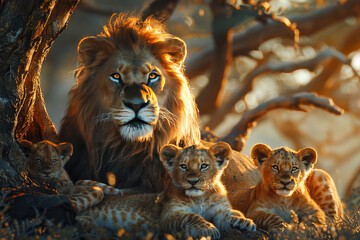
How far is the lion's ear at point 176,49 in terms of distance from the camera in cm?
467

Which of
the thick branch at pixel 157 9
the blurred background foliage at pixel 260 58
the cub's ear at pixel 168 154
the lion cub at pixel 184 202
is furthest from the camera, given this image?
the blurred background foliage at pixel 260 58

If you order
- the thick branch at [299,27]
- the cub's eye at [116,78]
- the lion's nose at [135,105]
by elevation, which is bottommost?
the lion's nose at [135,105]

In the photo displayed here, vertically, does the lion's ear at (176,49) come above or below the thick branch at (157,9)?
below

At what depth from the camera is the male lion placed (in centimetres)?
441

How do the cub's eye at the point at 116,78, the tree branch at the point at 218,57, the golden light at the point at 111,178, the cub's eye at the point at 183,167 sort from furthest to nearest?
the tree branch at the point at 218,57 < the golden light at the point at 111,178 < the cub's eye at the point at 116,78 < the cub's eye at the point at 183,167

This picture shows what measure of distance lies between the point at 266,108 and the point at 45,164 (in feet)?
11.2

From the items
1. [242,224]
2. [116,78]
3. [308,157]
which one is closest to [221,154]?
[242,224]

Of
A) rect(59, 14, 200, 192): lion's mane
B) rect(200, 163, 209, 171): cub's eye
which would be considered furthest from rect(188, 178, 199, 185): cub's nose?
rect(59, 14, 200, 192): lion's mane

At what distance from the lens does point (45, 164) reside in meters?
4.29

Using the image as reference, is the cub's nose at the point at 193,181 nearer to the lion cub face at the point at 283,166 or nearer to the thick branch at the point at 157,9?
the lion cub face at the point at 283,166

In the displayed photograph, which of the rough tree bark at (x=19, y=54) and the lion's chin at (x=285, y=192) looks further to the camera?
the lion's chin at (x=285, y=192)

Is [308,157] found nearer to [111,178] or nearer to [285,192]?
[285,192]

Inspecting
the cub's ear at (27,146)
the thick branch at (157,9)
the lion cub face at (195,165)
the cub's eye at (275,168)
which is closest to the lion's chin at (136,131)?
the lion cub face at (195,165)

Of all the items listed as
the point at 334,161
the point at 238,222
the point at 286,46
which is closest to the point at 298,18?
the point at 286,46
